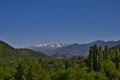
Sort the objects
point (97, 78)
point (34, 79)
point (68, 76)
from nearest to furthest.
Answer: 1. point (34, 79)
2. point (68, 76)
3. point (97, 78)

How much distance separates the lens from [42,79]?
142m

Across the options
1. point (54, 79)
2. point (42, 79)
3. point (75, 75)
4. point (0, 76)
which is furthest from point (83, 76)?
point (0, 76)

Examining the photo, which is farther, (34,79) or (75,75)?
(75,75)

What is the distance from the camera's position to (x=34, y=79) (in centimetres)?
13612

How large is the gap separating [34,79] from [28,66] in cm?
770

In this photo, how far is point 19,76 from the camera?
137625 millimetres

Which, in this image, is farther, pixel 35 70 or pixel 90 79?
pixel 90 79

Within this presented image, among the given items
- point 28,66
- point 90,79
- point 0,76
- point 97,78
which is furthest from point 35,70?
point 97,78

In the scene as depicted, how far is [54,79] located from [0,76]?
43984 millimetres

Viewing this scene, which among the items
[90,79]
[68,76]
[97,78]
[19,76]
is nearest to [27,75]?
[19,76]

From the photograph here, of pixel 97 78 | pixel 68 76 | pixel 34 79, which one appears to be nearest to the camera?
pixel 34 79

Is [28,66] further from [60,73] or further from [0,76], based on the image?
[60,73]

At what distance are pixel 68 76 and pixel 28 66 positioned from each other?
34532 mm

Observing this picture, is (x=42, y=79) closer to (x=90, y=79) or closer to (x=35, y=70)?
(x=35, y=70)
